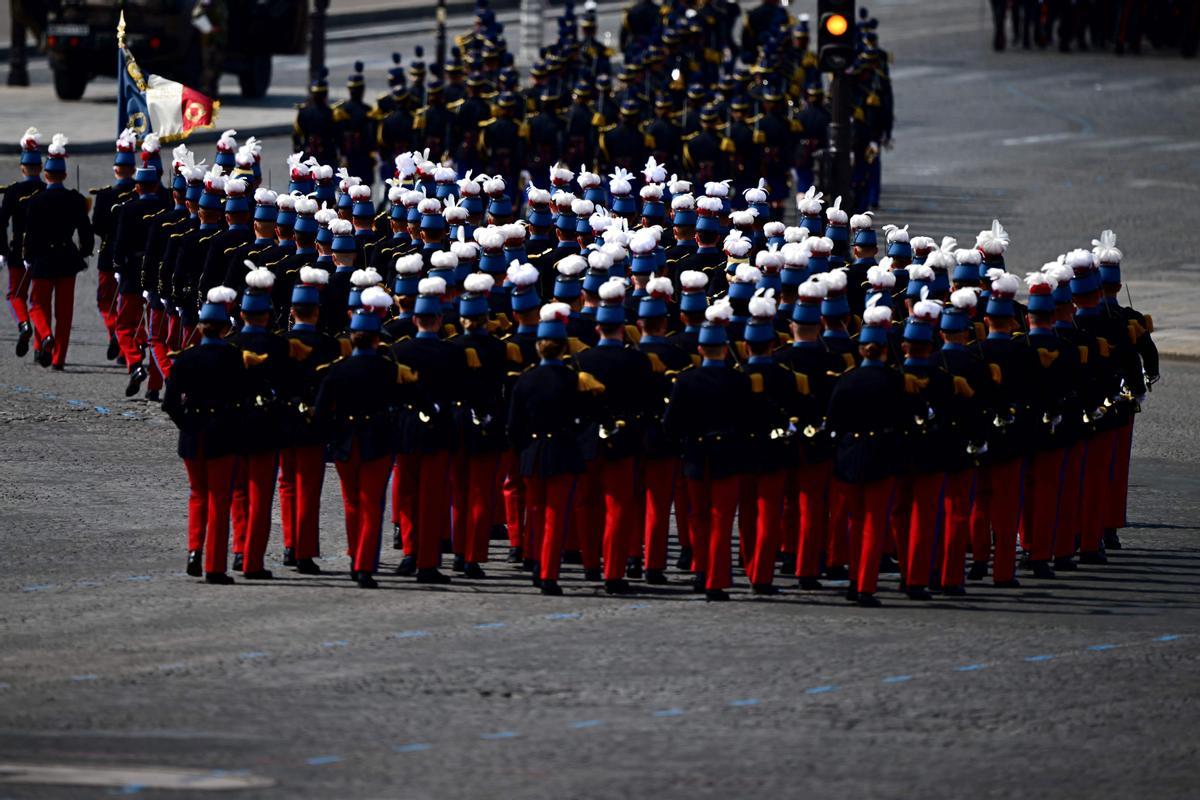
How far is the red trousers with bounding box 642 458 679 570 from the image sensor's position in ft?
52.0

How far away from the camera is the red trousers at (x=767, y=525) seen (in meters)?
15.4

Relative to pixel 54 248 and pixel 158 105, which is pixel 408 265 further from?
pixel 158 105

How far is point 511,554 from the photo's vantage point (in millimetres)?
16625

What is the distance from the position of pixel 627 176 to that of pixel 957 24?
1238 inches

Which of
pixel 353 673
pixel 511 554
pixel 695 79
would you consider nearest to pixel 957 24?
pixel 695 79

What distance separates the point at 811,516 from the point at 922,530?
676mm

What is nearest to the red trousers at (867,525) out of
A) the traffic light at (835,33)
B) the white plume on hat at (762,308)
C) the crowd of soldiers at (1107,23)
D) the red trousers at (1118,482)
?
the white plume on hat at (762,308)

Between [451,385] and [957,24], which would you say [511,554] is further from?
[957,24]

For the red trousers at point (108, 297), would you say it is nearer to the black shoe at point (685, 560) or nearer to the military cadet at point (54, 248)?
the military cadet at point (54, 248)

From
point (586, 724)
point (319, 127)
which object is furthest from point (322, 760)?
point (319, 127)

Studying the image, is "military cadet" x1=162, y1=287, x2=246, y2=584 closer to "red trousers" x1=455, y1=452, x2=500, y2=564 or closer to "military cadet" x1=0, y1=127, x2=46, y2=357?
"red trousers" x1=455, y1=452, x2=500, y2=564

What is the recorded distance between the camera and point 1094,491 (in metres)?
17.0

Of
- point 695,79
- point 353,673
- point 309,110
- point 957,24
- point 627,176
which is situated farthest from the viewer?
point 957,24

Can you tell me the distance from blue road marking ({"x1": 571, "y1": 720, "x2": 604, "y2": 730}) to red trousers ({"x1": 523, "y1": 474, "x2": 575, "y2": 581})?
305 cm
